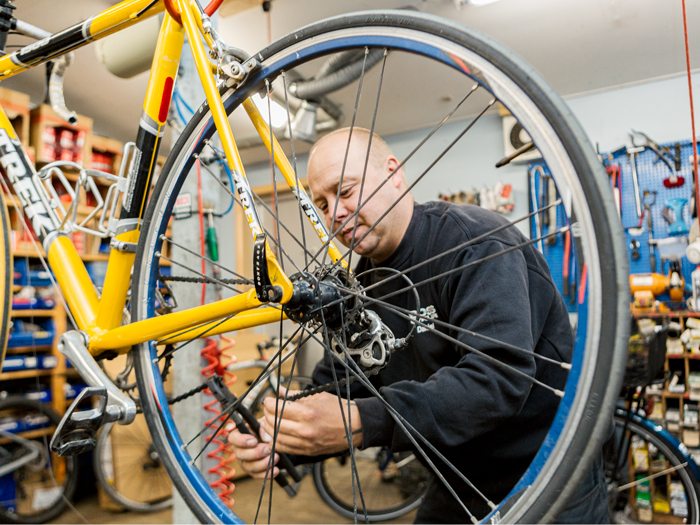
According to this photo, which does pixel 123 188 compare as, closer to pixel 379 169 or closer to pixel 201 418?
pixel 379 169

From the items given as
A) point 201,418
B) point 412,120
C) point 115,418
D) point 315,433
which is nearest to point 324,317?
point 315,433

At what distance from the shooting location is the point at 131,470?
2.57 meters

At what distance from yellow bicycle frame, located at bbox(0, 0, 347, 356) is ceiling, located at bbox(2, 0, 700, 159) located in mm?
1624

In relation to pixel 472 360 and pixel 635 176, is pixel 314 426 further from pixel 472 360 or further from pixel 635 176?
pixel 635 176

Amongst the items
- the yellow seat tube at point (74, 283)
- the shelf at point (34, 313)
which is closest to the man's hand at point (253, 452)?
the yellow seat tube at point (74, 283)

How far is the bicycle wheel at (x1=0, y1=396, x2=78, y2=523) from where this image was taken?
2.29 m

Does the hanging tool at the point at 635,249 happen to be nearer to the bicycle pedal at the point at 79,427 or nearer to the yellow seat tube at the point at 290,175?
the yellow seat tube at the point at 290,175

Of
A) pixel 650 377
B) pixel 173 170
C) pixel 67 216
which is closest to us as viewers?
pixel 173 170

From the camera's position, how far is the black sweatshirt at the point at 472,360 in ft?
1.83

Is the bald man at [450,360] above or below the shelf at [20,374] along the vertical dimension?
above

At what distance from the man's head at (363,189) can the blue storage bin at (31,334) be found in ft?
7.46

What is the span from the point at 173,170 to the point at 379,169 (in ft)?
1.29

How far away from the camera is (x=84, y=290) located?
0.82 m

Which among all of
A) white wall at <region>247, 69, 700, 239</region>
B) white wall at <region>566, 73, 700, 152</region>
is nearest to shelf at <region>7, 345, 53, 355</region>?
white wall at <region>247, 69, 700, 239</region>
